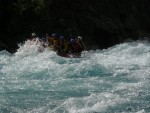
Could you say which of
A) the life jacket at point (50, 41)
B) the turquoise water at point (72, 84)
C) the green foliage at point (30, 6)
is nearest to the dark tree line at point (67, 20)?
the green foliage at point (30, 6)

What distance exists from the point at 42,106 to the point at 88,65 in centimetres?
550

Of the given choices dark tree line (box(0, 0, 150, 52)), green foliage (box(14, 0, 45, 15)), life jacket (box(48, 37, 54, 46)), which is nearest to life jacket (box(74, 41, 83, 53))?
life jacket (box(48, 37, 54, 46))

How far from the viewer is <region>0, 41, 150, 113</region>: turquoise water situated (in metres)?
10.4

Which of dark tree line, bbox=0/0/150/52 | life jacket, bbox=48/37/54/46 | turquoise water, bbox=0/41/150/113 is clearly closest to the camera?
turquoise water, bbox=0/41/150/113

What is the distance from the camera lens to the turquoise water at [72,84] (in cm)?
1041

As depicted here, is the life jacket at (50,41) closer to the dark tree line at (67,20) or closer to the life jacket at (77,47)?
the life jacket at (77,47)

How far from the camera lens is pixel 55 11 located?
23922 mm

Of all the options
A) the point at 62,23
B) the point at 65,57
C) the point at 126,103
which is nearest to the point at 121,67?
the point at 65,57

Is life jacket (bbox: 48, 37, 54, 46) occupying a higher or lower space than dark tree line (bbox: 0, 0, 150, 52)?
lower

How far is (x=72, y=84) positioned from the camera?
1292 cm

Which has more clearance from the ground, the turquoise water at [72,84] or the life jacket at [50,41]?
the life jacket at [50,41]

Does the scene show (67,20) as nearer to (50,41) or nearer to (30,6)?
(30,6)

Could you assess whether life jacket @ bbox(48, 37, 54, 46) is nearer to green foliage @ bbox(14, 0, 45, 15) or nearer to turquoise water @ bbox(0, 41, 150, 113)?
turquoise water @ bbox(0, 41, 150, 113)

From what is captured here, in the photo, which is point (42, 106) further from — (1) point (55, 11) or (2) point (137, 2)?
(2) point (137, 2)
